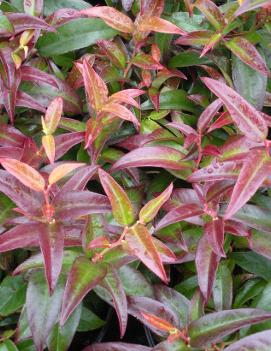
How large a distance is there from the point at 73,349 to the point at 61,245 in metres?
0.48

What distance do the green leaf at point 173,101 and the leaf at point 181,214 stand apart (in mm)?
309

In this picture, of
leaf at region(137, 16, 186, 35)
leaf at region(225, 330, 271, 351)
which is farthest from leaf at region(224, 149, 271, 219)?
leaf at region(137, 16, 186, 35)

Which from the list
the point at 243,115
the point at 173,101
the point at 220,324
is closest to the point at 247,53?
the point at 173,101

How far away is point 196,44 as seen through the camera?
1092 mm

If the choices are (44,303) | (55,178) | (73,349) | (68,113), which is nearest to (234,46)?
(68,113)

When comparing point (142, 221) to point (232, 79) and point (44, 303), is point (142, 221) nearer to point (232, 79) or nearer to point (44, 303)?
point (44, 303)

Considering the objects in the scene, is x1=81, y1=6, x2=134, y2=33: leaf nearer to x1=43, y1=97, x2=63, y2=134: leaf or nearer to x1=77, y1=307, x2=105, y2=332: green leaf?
x1=43, y1=97, x2=63, y2=134: leaf

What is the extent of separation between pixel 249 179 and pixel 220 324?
28cm

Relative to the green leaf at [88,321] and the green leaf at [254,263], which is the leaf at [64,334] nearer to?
the green leaf at [88,321]

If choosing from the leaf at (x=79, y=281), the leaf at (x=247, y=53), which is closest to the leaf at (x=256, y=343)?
the leaf at (x=79, y=281)

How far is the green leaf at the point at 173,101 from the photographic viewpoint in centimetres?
113

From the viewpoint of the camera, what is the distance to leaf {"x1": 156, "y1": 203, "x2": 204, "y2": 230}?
85 cm

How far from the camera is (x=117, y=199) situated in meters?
0.82

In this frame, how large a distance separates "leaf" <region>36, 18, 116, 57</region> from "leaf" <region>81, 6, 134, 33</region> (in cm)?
8
